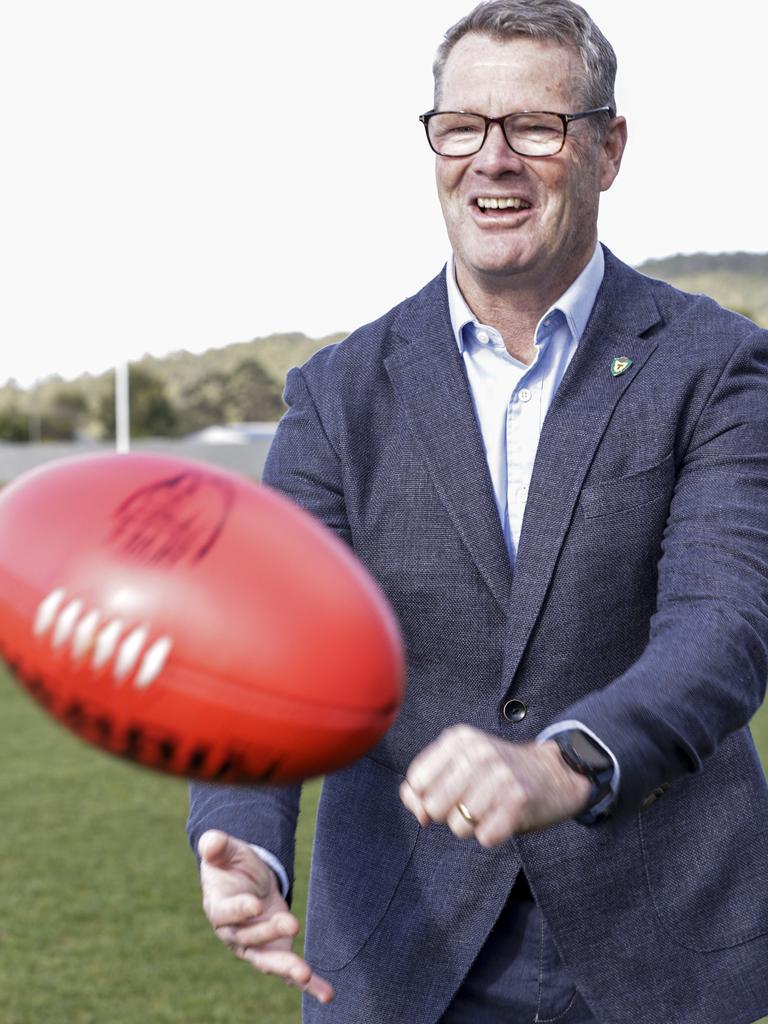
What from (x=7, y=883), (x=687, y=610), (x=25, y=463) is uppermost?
(x=687, y=610)

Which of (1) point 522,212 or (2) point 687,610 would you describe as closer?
(2) point 687,610

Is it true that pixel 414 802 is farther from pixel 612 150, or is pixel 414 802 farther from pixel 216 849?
pixel 612 150

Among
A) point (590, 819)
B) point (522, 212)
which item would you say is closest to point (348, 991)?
point (590, 819)

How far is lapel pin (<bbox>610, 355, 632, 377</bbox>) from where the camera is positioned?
80.4 inches

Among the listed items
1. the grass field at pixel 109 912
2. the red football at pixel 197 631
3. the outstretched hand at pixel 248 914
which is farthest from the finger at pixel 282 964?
the grass field at pixel 109 912

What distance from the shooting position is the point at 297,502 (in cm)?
210

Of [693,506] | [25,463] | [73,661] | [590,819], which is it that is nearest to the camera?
[73,661]

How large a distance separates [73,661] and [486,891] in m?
0.79

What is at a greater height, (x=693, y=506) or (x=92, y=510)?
(x=92, y=510)

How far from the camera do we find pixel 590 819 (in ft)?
5.16

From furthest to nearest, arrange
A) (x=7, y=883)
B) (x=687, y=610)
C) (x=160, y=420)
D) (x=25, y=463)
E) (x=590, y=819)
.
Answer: (x=160, y=420) < (x=25, y=463) < (x=7, y=883) < (x=687, y=610) < (x=590, y=819)

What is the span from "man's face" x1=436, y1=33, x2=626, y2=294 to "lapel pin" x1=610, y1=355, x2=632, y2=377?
5.6 inches

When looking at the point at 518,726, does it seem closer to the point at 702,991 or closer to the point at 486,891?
the point at 486,891

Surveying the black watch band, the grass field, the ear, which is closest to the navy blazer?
the ear
